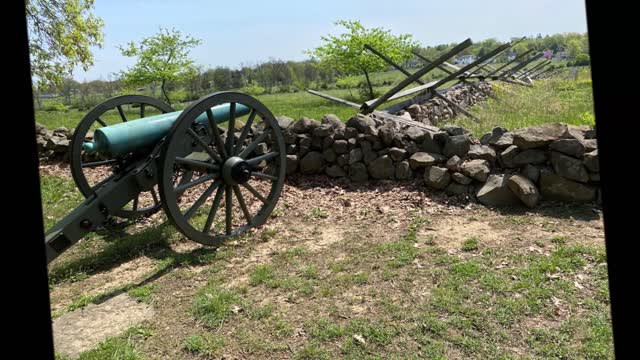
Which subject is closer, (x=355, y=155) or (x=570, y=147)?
(x=570, y=147)

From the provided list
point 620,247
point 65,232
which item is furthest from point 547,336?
point 65,232

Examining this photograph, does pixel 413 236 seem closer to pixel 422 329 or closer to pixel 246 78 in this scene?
pixel 422 329

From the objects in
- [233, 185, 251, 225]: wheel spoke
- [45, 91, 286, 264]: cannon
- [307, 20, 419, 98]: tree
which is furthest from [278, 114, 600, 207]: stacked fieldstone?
[307, 20, 419, 98]: tree

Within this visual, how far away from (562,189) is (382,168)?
2.14m

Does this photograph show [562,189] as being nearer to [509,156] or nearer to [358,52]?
[509,156]

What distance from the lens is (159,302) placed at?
12.1ft

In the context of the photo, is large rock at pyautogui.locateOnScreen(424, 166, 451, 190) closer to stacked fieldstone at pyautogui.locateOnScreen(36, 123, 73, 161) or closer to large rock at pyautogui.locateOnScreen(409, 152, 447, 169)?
large rock at pyautogui.locateOnScreen(409, 152, 447, 169)

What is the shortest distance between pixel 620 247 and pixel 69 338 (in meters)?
3.47

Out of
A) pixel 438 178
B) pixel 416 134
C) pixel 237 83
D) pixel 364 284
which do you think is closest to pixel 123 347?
pixel 364 284

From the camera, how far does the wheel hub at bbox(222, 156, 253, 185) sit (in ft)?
15.1

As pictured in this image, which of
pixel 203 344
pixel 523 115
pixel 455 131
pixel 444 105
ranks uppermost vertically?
pixel 444 105

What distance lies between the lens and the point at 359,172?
641 centimetres

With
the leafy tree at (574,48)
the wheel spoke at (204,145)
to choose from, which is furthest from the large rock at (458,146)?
the leafy tree at (574,48)

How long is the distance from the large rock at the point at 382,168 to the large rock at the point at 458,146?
2.41 ft
